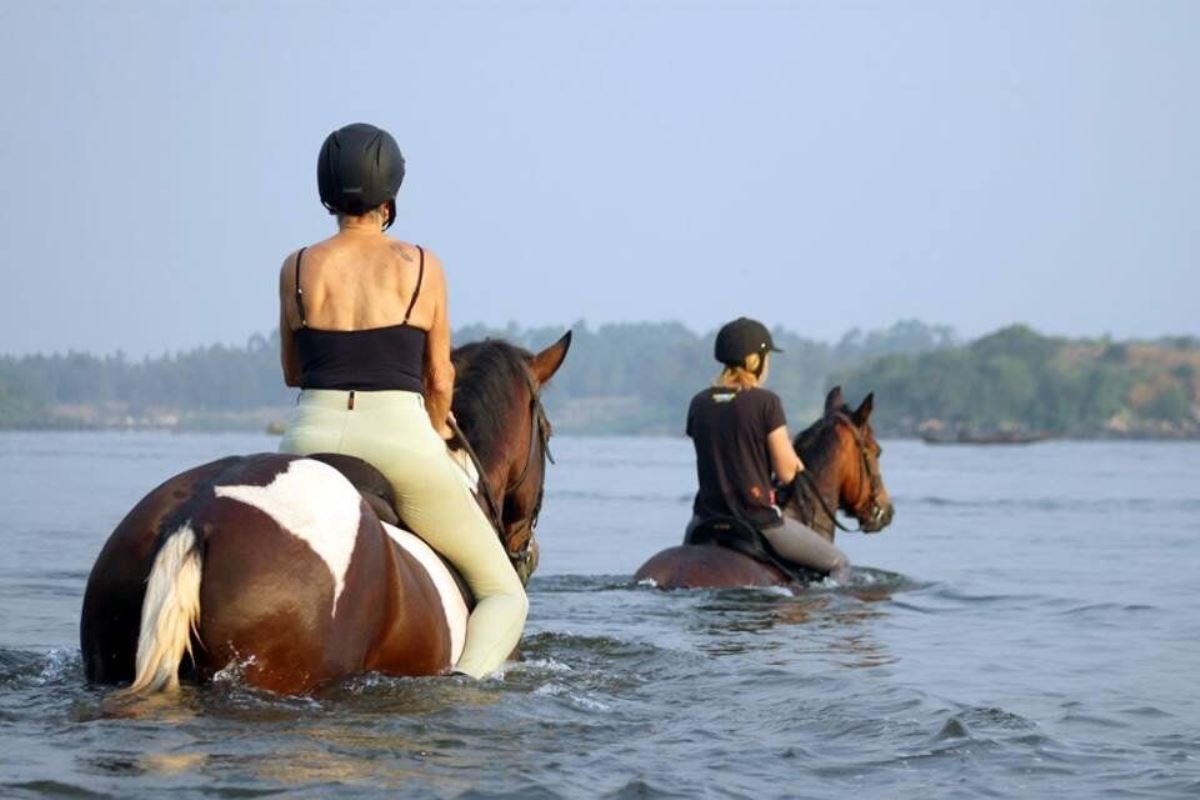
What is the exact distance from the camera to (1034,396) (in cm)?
17875

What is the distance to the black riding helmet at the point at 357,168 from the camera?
6.28m

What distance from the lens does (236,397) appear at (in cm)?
13525

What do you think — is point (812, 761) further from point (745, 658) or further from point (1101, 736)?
point (745, 658)

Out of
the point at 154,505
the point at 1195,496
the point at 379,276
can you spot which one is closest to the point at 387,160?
the point at 379,276

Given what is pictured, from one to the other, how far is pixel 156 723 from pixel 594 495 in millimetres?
31479

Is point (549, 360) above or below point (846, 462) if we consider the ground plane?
above

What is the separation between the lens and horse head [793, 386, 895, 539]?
44.4 feet

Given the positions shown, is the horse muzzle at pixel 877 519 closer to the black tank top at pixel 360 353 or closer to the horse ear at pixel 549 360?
the horse ear at pixel 549 360

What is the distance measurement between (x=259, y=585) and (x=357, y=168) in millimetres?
1577

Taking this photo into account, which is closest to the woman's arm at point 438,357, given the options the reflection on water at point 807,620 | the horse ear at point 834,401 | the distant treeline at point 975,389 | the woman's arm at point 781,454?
the reflection on water at point 807,620

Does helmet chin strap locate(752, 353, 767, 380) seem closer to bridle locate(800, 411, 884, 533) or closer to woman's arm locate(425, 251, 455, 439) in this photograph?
bridle locate(800, 411, 884, 533)

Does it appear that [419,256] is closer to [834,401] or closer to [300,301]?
[300,301]

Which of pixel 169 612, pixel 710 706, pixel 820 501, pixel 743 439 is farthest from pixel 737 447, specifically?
pixel 169 612

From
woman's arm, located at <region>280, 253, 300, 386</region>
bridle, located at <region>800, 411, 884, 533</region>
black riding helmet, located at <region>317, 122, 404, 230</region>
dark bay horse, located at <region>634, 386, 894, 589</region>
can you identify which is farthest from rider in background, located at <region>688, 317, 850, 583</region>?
black riding helmet, located at <region>317, 122, 404, 230</region>
